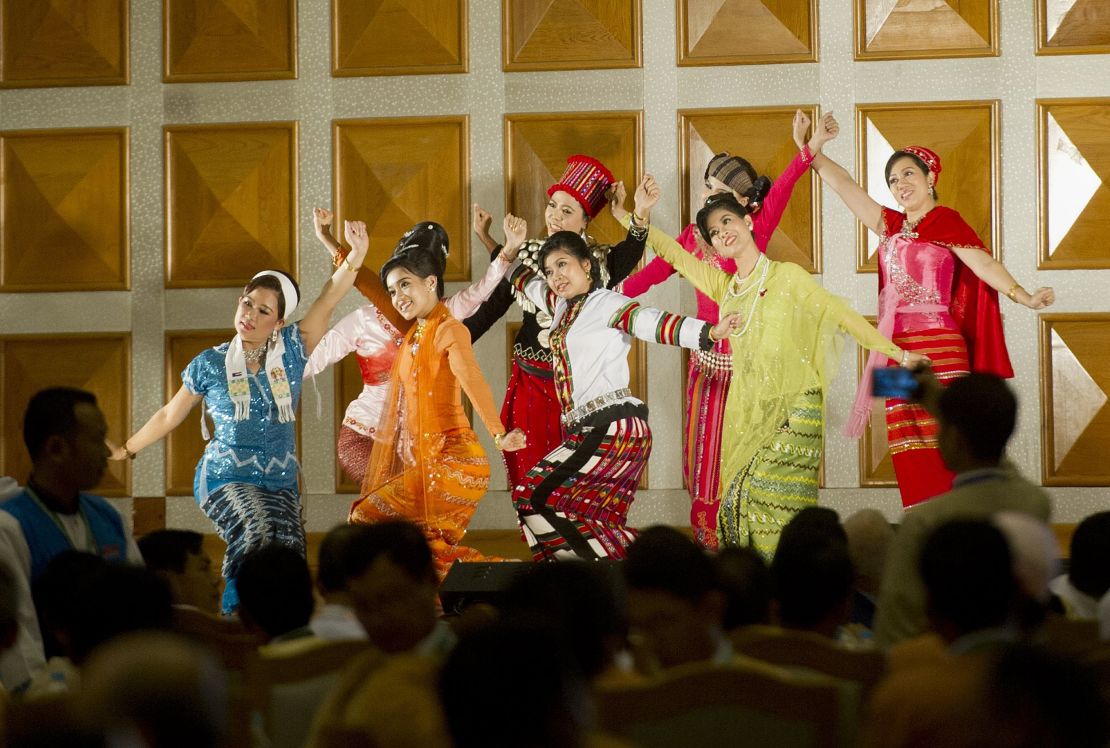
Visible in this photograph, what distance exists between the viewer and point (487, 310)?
620 centimetres

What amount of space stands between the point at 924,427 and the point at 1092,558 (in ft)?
9.25

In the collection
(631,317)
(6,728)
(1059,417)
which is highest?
(631,317)

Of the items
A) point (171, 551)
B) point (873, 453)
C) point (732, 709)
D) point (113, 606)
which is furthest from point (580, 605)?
point (873, 453)

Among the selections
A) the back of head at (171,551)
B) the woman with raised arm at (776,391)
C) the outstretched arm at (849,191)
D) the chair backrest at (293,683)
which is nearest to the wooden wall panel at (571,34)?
the outstretched arm at (849,191)

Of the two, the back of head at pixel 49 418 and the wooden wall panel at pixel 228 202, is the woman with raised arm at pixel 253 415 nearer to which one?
the wooden wall panel at pixel 228 202

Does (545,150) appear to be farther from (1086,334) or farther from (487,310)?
(1086,334)

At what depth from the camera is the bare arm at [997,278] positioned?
17.5ft

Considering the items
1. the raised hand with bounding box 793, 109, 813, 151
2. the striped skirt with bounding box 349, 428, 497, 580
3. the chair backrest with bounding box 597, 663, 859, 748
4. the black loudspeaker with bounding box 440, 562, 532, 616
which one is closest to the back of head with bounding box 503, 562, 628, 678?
the chair backrest with bounding box 597, 663, 859, 748

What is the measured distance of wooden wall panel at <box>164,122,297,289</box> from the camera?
6.81 meters

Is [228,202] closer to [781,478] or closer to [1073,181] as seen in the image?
[781,478]

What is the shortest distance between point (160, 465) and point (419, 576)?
4922mm

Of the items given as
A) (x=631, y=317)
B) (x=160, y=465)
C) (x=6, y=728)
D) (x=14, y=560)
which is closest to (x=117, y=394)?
(x=160, y=465)

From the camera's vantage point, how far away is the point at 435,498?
17.5ft

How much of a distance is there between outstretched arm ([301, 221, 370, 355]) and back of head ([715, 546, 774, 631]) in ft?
10.7
